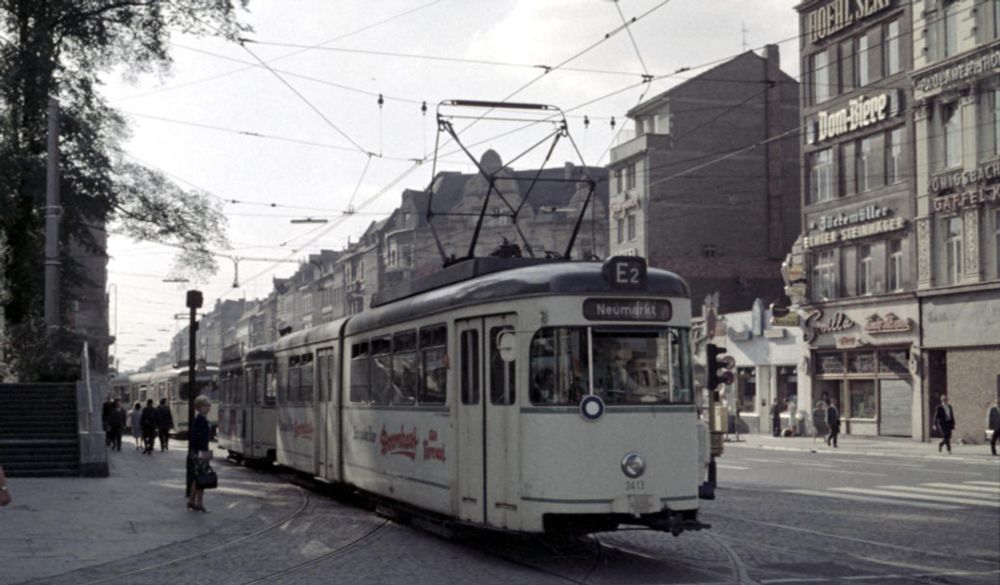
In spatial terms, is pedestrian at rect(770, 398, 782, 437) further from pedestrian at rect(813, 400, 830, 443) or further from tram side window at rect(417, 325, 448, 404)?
tram side window at rect(417, 325, 448, 404)

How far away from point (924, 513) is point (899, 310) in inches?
1040

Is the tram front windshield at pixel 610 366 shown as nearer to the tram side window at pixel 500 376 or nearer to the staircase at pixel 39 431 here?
the tram side window at pixel 500 376

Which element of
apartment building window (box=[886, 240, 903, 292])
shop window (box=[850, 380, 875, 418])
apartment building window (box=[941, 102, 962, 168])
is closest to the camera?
apartment building window (box=[941, 102, 962, 168])

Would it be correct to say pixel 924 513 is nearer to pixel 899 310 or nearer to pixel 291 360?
pixel 291 360

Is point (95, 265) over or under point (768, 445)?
over

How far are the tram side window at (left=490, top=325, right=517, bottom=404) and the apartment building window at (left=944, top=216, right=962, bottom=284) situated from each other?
3005 cm

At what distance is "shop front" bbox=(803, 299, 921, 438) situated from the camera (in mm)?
42406

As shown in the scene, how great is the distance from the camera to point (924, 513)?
17.7 meters

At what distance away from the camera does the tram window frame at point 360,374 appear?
17609 millimetres

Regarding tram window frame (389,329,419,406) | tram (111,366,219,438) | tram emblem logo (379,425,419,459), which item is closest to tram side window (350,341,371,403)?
tram emblem logo (379,425,419,459)

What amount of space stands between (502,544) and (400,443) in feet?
7.21

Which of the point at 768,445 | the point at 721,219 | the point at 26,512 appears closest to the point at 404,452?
the point at 26,512

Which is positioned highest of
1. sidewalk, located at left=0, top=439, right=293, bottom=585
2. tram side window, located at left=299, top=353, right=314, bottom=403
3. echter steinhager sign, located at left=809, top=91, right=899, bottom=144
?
echter steinhager sign, located at left=809, top=91, right=899, bottom=144

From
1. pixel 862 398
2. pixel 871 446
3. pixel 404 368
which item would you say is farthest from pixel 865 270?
pixel 404 368
